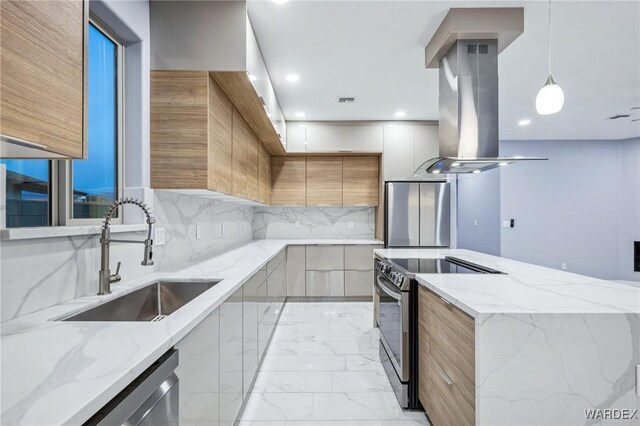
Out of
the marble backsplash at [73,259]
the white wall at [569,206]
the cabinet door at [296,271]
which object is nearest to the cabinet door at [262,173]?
the cabinet door at [296,271]

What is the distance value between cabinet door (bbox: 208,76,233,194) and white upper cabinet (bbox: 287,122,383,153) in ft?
6.78

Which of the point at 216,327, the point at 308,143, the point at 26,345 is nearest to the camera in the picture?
the point at 26,345

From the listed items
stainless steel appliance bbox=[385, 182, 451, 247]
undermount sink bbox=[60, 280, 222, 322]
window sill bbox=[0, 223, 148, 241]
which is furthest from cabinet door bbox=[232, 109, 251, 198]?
stainless steel appliance bbox=[385, 182, 451, 247]

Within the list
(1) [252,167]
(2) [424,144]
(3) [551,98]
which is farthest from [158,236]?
(2) [424,144]

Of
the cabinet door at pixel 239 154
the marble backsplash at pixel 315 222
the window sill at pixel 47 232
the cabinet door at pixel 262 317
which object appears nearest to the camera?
the window sill at pixel 47 232

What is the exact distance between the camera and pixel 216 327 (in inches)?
56.6

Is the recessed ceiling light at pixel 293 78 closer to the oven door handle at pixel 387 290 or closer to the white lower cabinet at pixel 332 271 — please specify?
the oven door handle at pixel 387 290

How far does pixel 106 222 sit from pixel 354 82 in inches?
105

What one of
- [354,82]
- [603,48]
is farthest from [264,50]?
[603,48]

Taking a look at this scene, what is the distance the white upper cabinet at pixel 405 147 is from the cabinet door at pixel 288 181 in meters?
1.26

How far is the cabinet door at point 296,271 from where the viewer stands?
183 inches

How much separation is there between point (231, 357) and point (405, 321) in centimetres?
110

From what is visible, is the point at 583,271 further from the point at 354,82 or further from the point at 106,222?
the point at 106,222

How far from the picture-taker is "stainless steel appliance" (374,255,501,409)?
2.09 metres
